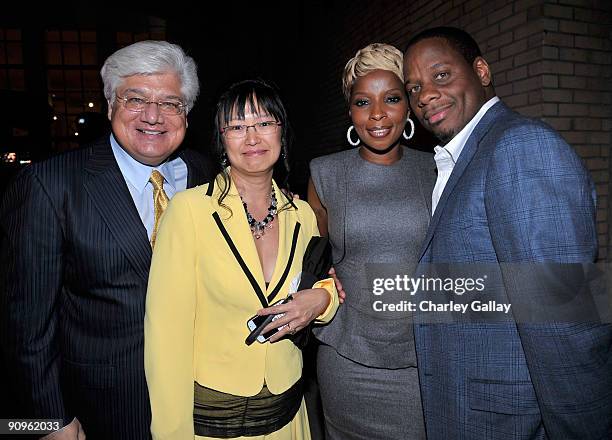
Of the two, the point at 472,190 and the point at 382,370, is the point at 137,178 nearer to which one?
the point at 472,190

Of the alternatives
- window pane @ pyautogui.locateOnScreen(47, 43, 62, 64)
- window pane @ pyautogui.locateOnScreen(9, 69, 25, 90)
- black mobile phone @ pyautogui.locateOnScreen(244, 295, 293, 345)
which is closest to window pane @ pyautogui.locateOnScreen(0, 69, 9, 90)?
window pane @ pyautogui.locateOnScreen(9, 69, 25, 90)

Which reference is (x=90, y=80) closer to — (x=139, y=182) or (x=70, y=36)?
(x=70, y=36)

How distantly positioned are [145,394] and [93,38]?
61.5ft

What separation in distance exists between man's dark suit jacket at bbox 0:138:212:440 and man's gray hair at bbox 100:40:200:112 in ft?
1.36

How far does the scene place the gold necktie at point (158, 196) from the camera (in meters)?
1.87

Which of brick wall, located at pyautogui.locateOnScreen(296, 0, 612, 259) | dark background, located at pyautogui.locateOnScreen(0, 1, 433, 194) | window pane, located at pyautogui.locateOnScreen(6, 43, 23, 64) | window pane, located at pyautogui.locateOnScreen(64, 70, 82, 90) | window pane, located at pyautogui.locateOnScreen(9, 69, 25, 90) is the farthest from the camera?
window pane, located at pyautogui.locateOnScreen(64, 70, 82, 90)

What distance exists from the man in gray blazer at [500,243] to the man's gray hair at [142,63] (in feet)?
3.62

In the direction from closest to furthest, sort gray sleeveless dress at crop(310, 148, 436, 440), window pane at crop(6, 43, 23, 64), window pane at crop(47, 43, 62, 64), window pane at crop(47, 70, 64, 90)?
gray sleeveless dress at crop(310, 148, 436, 440)
window pane at crop(6, 43, 23, 64)
window pane at crop(47, 43, 62, 64)
window pane at crop(47, 70, 64, 90)

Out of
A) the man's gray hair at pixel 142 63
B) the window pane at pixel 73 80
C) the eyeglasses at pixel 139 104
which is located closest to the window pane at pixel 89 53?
the window pane at pixel 73 80

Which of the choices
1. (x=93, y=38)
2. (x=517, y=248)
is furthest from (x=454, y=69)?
Result: (x=93, y=38)

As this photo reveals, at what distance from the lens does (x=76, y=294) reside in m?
1.80

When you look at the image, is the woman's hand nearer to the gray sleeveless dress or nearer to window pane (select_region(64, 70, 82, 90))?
the gray sleeveless dress

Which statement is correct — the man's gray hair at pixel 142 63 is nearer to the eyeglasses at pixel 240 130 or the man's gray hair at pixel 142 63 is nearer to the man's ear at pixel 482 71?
the eyeglasses at pixel 240 130

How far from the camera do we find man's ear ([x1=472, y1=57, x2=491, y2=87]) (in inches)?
71.3
